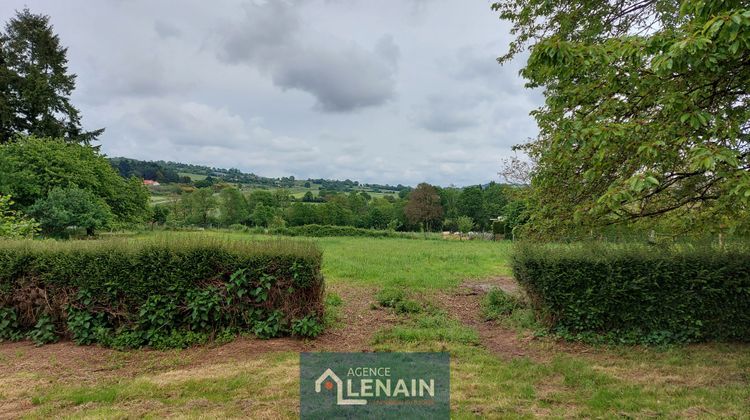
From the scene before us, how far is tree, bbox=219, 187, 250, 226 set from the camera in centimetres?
5431

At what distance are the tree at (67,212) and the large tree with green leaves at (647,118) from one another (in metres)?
25.8

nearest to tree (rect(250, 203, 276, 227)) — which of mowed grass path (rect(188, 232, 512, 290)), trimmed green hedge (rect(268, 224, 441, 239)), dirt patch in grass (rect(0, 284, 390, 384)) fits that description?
trimmed green hedge (rect(268, 224, 441, 239))

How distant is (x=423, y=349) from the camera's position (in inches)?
203

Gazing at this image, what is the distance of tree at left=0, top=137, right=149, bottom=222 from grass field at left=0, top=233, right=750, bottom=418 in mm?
22695

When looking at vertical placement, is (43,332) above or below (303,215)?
below

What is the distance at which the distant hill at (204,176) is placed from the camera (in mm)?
65750

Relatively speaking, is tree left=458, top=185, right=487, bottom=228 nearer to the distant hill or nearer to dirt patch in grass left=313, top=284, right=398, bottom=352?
the distant hill

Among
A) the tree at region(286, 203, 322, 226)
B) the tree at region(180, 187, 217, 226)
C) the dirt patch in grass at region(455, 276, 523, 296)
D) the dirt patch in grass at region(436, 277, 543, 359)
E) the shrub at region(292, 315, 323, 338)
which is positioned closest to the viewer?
the dirt patch in grass at region(436, 277, 543, 359)

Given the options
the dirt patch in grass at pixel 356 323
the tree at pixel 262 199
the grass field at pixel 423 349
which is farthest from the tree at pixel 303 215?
the grass field at pixel 423 349

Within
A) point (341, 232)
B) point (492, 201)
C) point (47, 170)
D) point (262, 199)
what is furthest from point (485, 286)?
point (262, 199)

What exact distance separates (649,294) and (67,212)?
1076 inches

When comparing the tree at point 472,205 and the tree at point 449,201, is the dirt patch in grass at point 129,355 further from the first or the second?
the tree at point 449,201

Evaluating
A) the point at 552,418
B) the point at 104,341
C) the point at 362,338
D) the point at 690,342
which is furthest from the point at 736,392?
the point at 104,341

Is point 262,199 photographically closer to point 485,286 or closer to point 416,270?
point 416,270
